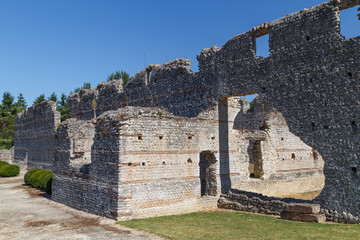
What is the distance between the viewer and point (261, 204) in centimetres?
1194

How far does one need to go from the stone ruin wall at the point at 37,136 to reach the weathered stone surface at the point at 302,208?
728 inches

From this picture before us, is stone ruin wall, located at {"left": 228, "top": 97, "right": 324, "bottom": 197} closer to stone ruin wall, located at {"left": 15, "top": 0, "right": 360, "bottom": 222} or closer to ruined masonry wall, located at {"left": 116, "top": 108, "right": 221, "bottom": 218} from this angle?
stone ruin wall, located at {"left": 15, "top": 0, "right": 360, "bottom": 222}

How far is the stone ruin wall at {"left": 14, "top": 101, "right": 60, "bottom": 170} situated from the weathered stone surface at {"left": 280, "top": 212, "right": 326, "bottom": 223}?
18488 millimetres

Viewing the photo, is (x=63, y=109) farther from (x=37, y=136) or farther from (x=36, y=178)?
(x=36, y=178)

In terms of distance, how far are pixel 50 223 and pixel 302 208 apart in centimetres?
778

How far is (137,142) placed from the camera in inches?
438

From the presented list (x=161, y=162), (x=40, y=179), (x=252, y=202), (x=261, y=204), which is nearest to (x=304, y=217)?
(x=261, y=204)

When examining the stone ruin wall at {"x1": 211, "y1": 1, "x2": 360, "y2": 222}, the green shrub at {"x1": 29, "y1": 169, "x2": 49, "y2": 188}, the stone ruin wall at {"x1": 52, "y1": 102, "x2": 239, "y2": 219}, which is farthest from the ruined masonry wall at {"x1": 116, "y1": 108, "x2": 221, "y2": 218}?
the green shrub at {"x1": 29, "y1": 169, "x2": 49, "y2": 188}

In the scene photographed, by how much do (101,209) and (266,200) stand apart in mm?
5754

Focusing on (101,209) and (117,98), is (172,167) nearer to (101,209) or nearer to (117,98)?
(101,209)

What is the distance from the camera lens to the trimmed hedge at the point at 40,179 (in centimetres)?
1694

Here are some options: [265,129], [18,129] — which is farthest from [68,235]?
Answer: [18,129]

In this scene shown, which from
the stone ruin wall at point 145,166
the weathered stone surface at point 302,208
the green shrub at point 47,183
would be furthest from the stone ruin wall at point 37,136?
the weathered stone surface at point 302,208

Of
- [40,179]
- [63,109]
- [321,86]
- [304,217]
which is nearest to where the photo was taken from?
[304,217]
